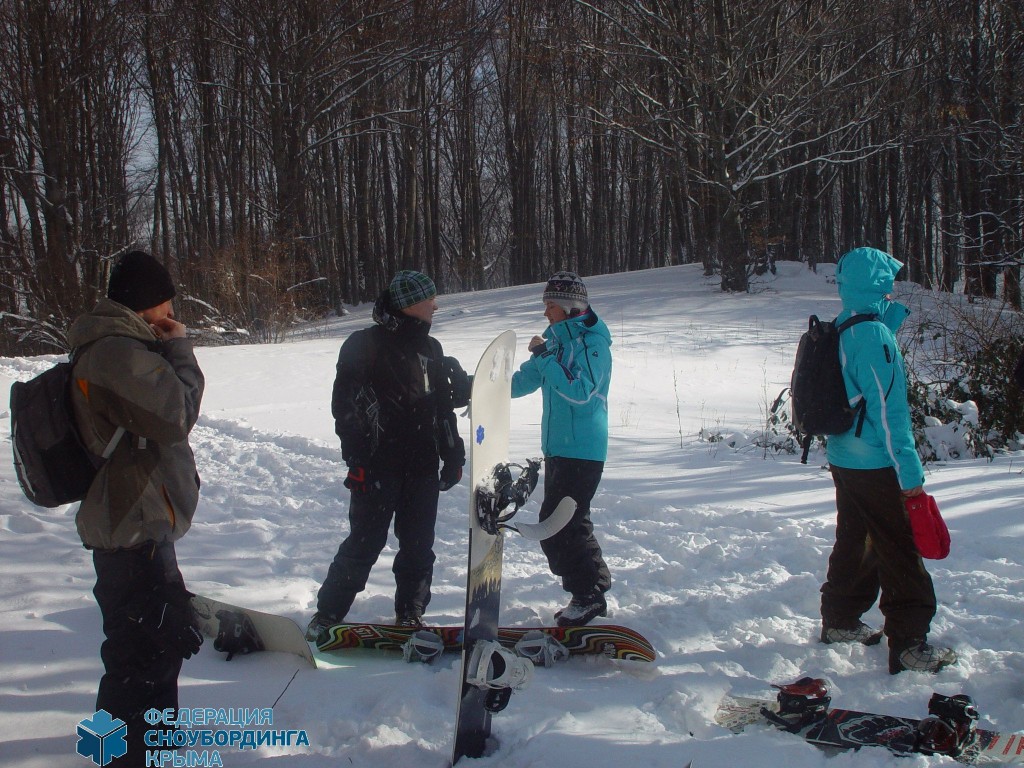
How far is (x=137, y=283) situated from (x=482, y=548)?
145 centimetres

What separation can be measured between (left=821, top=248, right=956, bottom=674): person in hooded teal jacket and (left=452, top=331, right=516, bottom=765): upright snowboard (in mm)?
1375

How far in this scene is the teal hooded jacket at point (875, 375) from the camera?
9.34ft

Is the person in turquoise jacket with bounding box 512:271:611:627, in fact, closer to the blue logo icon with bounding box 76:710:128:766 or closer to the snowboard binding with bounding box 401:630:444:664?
the snowboard binding with bounding box 401:630:444:664

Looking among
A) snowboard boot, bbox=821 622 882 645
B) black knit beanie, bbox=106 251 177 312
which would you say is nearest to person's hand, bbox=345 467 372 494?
black knit beanie, bbox=106 251 177 312

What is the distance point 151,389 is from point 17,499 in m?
3.88

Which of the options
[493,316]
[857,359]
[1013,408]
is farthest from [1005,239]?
[857,359]

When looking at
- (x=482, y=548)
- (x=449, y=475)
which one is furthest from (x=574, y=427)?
(x=482, y=548)

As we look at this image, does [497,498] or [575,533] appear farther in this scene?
[575,533]

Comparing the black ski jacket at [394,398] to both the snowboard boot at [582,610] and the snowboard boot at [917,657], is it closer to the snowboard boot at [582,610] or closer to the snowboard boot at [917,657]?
the snowboard boot at [582,610]

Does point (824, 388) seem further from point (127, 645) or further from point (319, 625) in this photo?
point (127, 645)

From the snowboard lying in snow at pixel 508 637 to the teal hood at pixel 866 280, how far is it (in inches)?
63.9

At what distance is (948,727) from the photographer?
2.39m

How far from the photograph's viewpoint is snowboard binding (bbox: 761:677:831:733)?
2.55 metres

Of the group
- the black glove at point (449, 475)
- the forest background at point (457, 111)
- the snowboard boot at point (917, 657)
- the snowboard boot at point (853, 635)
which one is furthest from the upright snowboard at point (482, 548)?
the forest background at point (457, 111)
